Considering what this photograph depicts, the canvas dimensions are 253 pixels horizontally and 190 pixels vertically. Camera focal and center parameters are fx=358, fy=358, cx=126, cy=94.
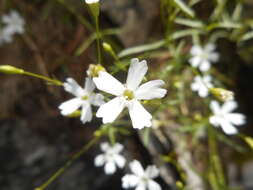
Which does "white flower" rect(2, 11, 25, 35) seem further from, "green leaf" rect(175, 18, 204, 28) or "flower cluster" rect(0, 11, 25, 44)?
"green leaf" rect(175, 18, 204, 28)

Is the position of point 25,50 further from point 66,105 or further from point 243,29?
point 243,29

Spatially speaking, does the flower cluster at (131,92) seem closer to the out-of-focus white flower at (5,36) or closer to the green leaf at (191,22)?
the green leaf at (191,22)

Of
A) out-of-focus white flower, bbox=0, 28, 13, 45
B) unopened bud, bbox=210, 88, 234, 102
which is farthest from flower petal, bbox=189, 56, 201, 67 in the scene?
out-of-focus white flower, bbox=0, 28, 13, 45

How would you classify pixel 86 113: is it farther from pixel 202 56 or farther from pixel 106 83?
pixel 202 56

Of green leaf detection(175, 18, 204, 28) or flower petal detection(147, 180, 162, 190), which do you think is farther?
green leaf detection(175, 18, 204, 28)

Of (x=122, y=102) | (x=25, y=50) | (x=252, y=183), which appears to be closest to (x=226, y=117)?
(x=122, y=102)

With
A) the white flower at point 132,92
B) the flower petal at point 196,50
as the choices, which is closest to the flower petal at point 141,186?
the white flower at point 132,92
